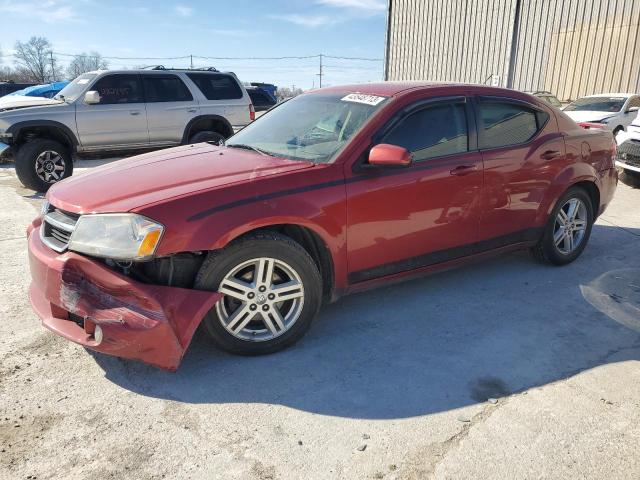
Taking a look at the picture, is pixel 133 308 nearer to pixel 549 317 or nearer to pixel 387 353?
pixel 387 353

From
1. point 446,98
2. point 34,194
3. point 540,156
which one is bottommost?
point 34,194

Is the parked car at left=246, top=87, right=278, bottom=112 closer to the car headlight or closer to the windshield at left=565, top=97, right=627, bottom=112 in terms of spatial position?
the windshield at left=565, top=97, right=627, bottom=112

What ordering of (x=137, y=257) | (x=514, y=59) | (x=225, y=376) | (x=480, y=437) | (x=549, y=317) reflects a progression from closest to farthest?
(x=480, y=437) < (x=137, y=257) < (x=225, y=376) < (x=549, y=317) < (x=514, y=59)

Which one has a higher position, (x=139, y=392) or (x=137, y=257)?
(x=137, y=257)

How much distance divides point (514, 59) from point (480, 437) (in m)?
21.1

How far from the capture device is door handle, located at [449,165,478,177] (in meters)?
3.74

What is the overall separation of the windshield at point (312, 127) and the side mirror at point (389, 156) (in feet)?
0.94

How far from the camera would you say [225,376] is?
2.93 metres

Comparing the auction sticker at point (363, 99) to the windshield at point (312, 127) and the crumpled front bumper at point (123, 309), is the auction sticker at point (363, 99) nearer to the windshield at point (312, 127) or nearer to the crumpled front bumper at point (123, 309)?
the windshield at point (312, 127)

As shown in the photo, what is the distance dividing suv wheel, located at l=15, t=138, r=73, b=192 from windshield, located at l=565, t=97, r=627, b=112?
12518mm

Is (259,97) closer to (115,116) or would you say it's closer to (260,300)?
(115,116)

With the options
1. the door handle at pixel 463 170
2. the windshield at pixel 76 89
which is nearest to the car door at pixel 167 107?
the windshield at pixel 76 89

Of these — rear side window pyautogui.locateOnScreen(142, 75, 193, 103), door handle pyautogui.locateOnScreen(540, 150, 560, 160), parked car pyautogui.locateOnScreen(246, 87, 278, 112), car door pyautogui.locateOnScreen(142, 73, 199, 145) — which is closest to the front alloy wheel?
door handle pyautogui.locateOnScreen(540, 150, 560, 160)

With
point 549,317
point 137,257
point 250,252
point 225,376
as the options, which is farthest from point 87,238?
point 549,317
